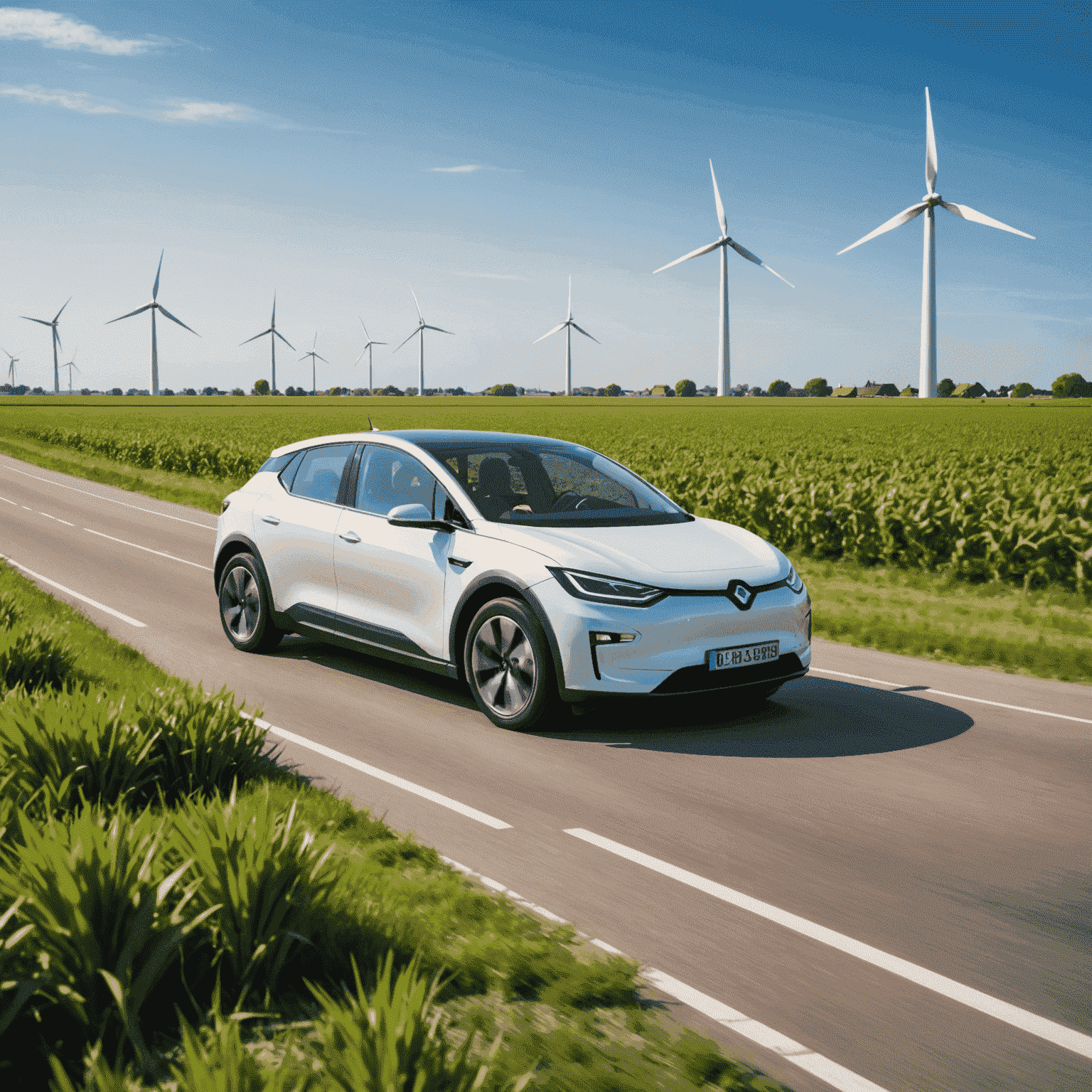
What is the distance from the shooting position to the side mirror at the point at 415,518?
24.7 ft

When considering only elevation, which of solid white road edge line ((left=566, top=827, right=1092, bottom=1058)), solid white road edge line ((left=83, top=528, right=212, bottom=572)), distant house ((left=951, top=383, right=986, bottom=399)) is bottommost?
solid white road edge line ((left=566, top=827, right=1092, bottom=1058))

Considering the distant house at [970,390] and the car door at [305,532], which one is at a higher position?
the distant house at [970,390]

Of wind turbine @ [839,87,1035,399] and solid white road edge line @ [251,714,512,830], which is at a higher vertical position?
wind turbine @ [839,87,1035,399]

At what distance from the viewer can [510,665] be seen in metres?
7.16

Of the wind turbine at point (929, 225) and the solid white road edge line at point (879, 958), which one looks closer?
the solid white road edge line at point (879, 958)

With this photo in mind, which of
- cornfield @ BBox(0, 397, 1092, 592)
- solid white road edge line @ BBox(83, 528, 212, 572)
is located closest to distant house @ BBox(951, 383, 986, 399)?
cornfield @ BBox(0, 397, 1092, 592)

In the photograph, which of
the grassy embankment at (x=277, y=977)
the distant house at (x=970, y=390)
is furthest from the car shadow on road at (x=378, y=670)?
the distant house at (x=970, y=390)

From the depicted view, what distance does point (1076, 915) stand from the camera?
4.44 m

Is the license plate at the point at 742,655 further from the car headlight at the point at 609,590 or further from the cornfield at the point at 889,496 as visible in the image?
the cornfield at the point at 889,496

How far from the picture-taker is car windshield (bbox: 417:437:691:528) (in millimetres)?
7828

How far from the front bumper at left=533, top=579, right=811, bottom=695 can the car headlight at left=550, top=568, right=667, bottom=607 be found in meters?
0.03

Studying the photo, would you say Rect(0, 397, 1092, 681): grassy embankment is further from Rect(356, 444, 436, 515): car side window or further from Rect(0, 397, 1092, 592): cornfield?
Rect(356, 444, 436, 515): car side window

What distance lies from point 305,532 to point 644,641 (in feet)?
10.7

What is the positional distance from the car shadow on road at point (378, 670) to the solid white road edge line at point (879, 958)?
3.15m
